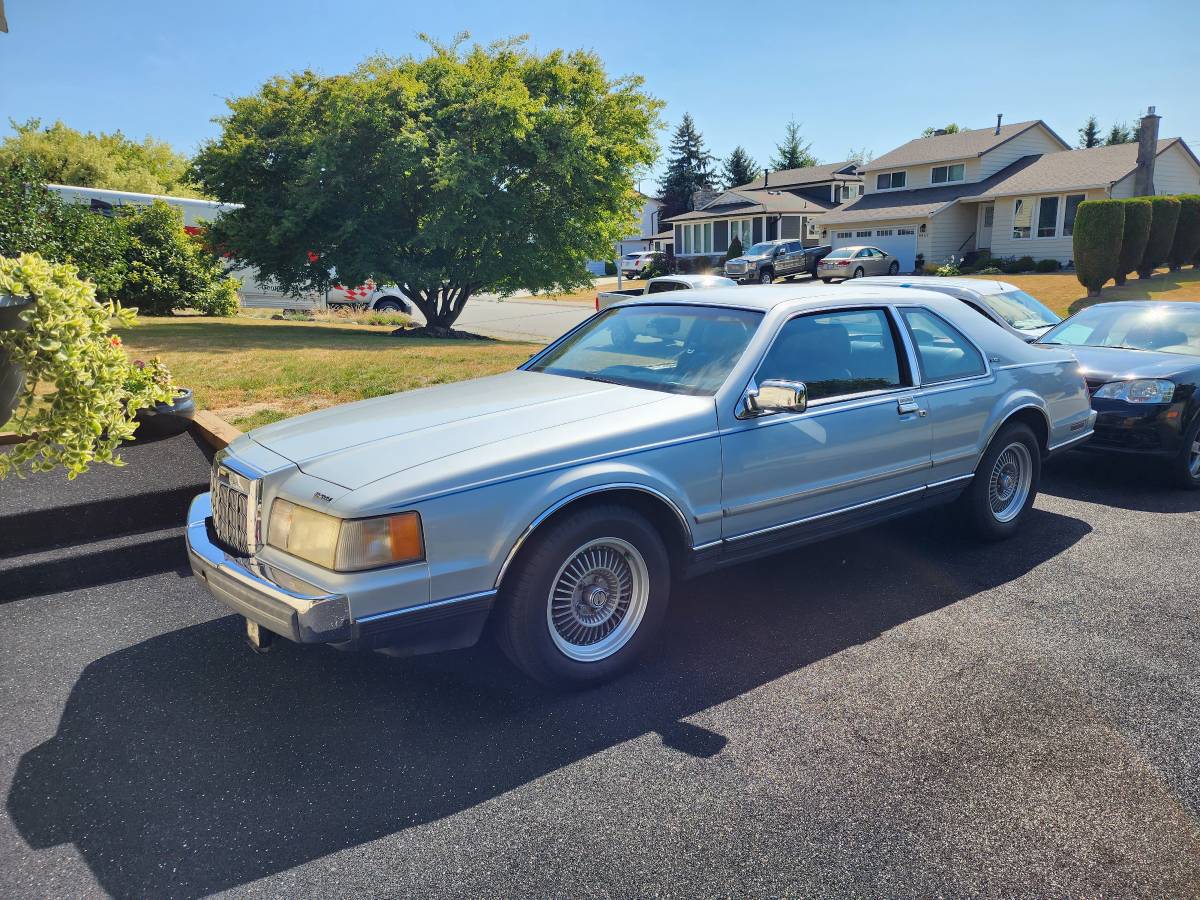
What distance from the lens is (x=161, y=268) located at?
19984 millimetres

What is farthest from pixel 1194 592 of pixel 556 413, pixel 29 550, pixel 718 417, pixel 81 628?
pixel 29 550

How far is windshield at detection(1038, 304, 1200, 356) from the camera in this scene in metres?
7.62

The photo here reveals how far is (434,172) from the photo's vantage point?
17.6m

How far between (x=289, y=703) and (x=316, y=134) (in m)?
17.3

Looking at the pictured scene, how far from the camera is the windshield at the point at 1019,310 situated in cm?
1021

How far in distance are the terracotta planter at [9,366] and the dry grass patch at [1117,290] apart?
21.2 m

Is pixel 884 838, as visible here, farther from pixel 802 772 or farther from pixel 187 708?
pixel 187 708

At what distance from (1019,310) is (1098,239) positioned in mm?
16641

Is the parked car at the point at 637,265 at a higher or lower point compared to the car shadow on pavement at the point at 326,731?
higher

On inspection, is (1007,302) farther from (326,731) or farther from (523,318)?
(523,318)

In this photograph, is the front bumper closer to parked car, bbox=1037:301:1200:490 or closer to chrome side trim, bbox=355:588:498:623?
chrome side trim, bbox=355:588:498:623

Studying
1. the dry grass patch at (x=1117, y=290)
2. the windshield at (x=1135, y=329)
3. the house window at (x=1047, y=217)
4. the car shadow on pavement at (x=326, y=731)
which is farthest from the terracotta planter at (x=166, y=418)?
the house window at (x=1047, y=217)

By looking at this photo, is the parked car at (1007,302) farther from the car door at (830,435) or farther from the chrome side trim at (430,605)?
the chrome side trim at (430,605)

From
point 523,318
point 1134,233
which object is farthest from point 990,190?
point 523,318
